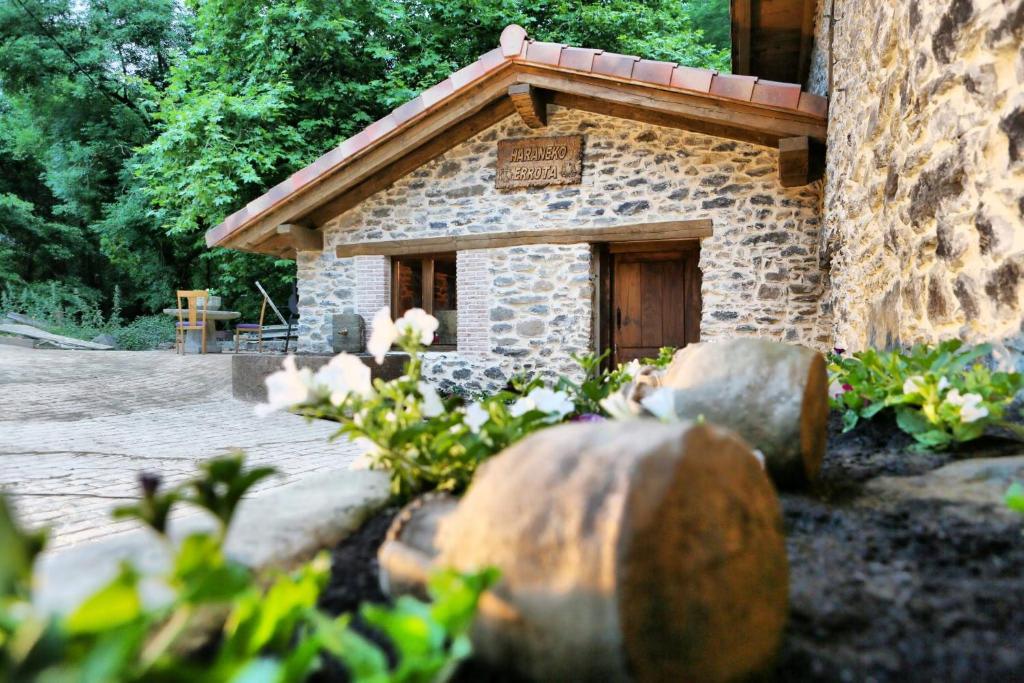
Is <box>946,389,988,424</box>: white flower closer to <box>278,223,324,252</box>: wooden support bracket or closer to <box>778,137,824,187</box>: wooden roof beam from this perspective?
<box>778,137,824,187</box>: wooden roof beam

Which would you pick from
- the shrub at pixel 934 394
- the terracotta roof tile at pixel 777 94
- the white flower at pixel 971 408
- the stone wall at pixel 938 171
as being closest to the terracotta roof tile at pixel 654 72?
the terracotta roof tile at pixel 777 94

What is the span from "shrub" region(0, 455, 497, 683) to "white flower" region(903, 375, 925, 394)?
65.7 inches

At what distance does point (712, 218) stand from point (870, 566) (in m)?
5.78

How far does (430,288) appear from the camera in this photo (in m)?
8.17

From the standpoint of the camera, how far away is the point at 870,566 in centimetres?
110

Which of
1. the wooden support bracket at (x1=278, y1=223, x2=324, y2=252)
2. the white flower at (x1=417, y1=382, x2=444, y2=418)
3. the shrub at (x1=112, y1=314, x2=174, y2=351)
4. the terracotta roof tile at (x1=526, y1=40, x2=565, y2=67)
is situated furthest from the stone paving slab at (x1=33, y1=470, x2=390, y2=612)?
the shrub at (x1=112, y1=314, x2=174, y2=351)

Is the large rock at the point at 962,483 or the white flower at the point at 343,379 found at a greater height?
the white flower at the point at 343,379

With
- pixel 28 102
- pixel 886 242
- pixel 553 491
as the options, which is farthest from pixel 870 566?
pixel 28 102

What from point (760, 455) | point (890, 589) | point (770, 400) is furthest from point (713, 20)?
point (890, 589)

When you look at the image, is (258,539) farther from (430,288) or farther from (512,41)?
(430,288)

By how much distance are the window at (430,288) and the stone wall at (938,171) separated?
17.2 feet

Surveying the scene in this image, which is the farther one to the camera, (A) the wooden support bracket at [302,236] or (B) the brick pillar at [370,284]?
(B) the brick pillar at [370,284]

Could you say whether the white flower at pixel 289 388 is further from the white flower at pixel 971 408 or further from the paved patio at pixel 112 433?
the white flower at pixel 971 408

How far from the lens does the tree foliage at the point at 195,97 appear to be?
1122 cm
